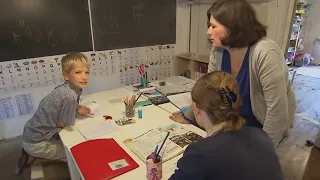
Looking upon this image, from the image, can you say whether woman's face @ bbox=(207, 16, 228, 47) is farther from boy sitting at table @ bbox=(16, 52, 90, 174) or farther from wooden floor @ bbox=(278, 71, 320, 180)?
wooden floor @ bbox=(278, 71, 320, 180)

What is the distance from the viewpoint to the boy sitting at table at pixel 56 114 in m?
1.48

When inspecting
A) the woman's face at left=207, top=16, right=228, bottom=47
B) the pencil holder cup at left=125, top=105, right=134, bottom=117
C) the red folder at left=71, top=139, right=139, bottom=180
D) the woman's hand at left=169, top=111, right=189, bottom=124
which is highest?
the woman's face at left=207, top=16, right=228, bottom=47

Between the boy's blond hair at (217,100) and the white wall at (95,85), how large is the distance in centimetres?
203

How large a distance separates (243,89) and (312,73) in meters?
5.40

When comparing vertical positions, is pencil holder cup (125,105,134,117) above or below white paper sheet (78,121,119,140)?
above

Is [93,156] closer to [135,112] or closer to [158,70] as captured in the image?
[135,112]

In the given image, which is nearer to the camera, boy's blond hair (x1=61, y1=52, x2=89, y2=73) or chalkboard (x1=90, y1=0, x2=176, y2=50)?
boy's blond hair (x1=61, y1=52, x2=89, y2=73)

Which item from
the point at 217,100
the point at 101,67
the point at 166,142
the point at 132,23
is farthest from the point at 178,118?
the point at 132,23

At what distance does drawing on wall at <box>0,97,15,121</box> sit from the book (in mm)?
1720

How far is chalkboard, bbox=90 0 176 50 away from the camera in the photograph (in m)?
2.55

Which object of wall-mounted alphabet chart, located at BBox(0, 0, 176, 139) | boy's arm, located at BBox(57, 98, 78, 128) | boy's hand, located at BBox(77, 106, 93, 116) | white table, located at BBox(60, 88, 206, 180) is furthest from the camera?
wall-mounted alphabet chart, located at BBox(0, 0, 176, 139)

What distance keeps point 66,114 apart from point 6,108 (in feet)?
4.30

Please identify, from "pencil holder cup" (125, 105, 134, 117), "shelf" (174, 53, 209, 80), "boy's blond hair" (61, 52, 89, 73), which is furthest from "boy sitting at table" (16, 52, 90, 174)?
"shelf" (174, 53, 209, 80)

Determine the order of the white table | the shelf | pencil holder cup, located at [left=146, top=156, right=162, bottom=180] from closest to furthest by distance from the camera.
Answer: pencil holder cup, located at [left=146, top=156, right=162, bottom=180], the white table, the shelf
